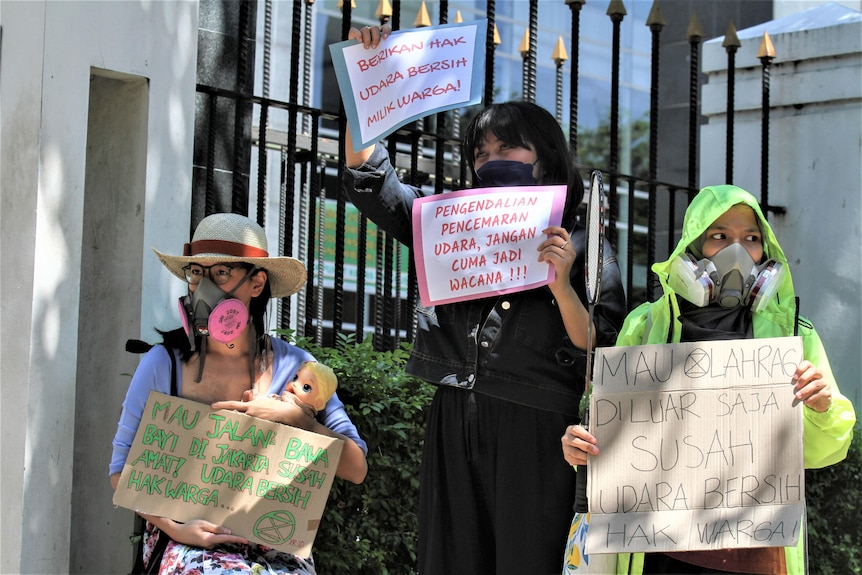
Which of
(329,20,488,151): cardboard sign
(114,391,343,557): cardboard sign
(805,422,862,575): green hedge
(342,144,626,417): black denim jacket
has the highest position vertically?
(329,20,488,151): cardboard sign

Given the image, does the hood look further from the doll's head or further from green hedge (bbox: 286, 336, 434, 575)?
green hedge (bbox: 286, 336, 434, 575)

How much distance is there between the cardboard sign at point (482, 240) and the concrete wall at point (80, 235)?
1.37 m

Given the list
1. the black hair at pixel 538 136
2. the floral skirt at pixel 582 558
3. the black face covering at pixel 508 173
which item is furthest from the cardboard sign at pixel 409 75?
the floral skirt at pixel 582 558

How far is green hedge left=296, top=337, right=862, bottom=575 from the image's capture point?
456 cm

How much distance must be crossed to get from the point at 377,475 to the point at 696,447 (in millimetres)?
1865

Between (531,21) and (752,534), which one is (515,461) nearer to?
(752,534)

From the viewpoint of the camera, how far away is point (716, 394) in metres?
3.10

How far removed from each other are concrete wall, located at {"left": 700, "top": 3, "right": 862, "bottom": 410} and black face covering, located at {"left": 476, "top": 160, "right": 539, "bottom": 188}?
3506 millimetres

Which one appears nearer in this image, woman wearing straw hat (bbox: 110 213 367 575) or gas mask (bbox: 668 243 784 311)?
gas mask (bbox: 668 243 784 311)

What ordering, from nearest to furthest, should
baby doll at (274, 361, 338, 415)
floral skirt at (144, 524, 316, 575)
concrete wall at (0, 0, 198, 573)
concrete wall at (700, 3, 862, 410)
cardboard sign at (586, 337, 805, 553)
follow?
cardboard sign at (586, 337, 805, 553) < floral skirt at (144, 524, 316, 575) < baby doll at (274, 361, 338, 415) < concrete wall at (0, 0, 198, 573) < concrete wall at (700, 3, 862, 410)

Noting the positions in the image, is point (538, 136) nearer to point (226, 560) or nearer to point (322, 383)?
point (322, 383)

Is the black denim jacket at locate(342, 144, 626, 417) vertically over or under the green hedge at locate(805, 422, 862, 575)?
over

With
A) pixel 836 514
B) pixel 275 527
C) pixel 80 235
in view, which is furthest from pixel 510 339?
pixel 836 514

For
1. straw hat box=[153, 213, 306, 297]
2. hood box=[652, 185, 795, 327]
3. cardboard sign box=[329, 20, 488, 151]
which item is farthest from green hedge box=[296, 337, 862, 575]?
hood box=[652, 185, 795, 327]
